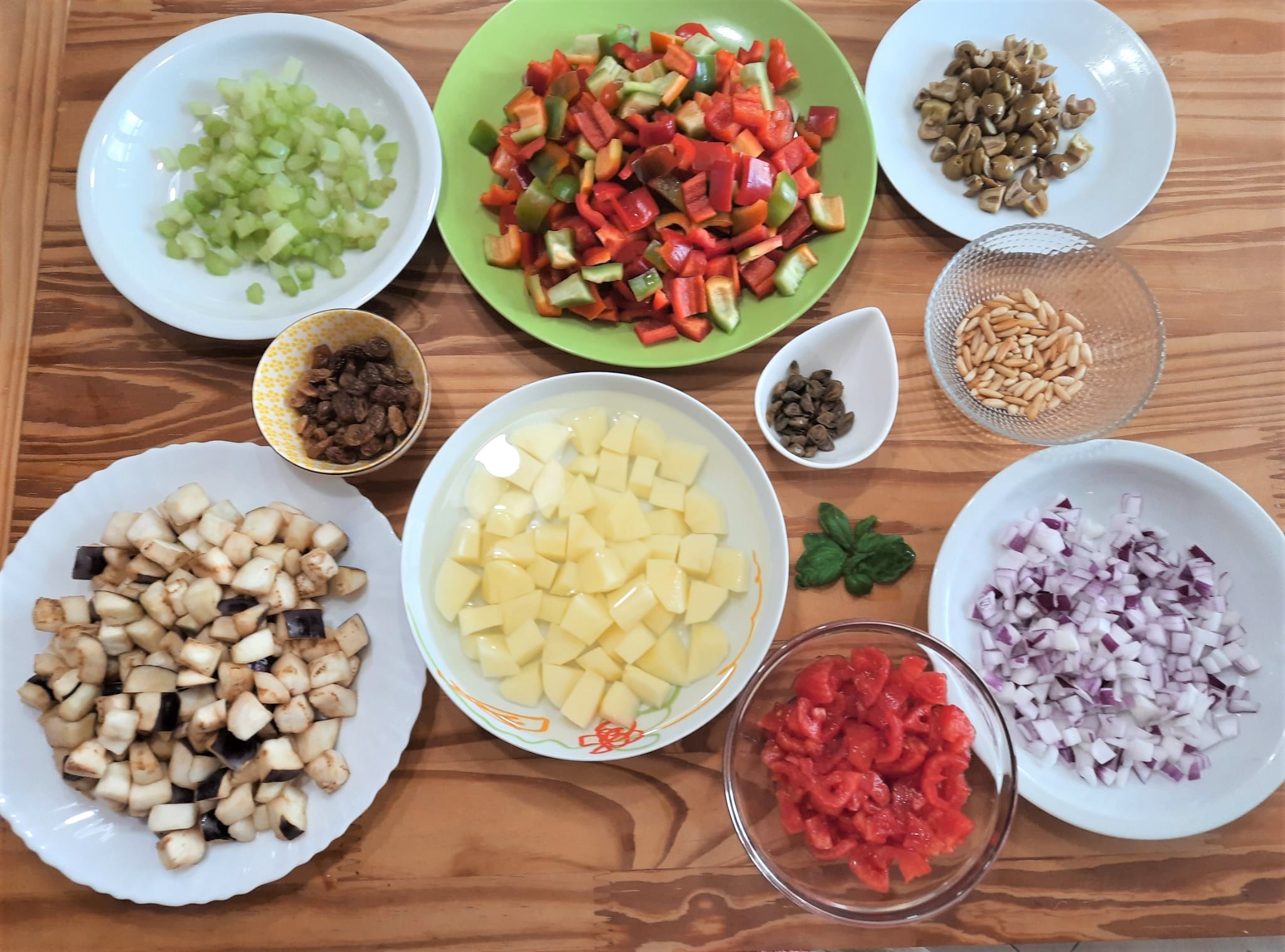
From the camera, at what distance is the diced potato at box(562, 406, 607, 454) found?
1525 mm

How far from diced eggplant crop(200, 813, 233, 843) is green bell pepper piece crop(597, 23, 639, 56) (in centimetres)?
162

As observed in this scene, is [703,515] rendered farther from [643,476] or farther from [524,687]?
Answer: [524,687]

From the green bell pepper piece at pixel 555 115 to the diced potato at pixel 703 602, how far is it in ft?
3.05

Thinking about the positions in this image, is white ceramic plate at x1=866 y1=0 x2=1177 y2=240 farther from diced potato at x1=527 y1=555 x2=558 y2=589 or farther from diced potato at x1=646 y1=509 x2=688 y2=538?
diced potato at x1=527 y1=555 x2=558 y2=589

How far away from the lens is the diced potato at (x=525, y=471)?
4.97ft

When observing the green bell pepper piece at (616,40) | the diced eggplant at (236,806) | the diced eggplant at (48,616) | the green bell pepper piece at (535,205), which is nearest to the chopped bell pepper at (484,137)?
the green bell pepper piece at (535,205)

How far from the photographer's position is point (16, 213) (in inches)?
67.6

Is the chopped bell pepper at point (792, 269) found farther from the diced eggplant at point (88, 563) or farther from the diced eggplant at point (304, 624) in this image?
the diced eggplant at point (88, 563)

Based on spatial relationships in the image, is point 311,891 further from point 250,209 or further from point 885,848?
point 250,209

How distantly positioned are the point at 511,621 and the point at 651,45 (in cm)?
118

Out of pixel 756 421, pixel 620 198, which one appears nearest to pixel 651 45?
pixel 620 198

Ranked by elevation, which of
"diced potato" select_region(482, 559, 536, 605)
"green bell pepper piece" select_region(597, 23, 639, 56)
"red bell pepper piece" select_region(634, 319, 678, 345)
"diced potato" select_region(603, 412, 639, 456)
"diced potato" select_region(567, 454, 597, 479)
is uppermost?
"green bell pepper piece" select_region(597, 23, 639, 56)

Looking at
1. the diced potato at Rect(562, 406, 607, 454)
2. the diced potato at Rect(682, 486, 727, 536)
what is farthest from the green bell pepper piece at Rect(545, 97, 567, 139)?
the diced potato at Rect(682, 486, 727, 536)

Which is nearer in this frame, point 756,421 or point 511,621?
point 511,621
